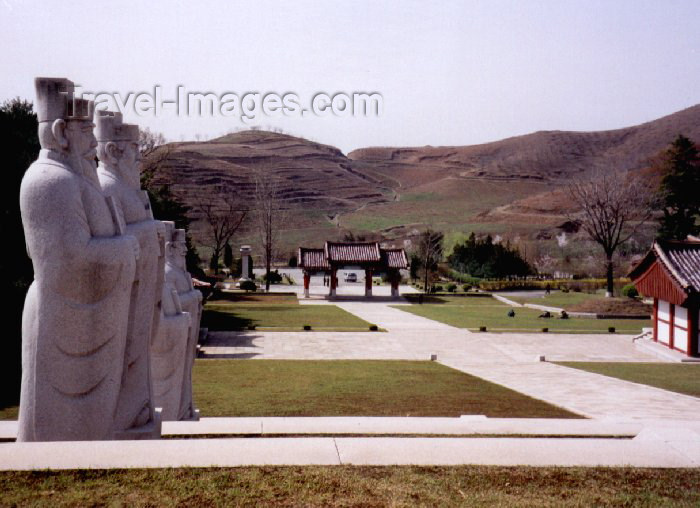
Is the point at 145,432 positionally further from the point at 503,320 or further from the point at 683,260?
the point at 503,320

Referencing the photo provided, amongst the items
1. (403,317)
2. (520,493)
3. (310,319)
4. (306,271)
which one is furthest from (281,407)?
(306,271)

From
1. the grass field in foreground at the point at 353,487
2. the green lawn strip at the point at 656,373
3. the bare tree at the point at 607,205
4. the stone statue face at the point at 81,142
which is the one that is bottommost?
the green lawn strip at the point at 656,373

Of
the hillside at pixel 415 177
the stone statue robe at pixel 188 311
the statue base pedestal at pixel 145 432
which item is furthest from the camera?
the hillside at pixel 415 177

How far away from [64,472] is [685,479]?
506cm

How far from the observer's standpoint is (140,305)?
7.29 metres

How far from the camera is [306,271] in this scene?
157 ft

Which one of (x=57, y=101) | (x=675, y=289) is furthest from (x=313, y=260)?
(x=57, y=101)

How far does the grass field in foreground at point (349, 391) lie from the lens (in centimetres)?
1221

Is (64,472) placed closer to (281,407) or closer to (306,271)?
(281,407)

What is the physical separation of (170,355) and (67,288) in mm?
2830

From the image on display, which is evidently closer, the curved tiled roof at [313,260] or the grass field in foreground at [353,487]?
the grass field in foreground at [353,487]

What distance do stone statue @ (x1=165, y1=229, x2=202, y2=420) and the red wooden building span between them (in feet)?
61.6

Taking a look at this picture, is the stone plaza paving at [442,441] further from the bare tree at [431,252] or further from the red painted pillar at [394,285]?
the bare tree at [431,252]

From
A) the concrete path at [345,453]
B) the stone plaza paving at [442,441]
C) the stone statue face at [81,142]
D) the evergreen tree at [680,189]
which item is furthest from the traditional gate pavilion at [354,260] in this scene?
the concrete path at [345,453]
